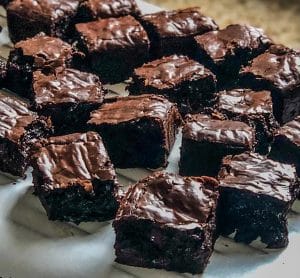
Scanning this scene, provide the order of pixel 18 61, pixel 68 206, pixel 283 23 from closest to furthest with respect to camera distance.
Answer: pixel 68 206 < pixel 18 61 < pixel 283 23

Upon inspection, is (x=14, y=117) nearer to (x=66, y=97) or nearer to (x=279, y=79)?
(x=66, y=97)

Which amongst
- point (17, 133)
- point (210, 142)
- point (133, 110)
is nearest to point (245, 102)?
point (210, 142)

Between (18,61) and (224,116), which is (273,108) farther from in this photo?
(18,61)

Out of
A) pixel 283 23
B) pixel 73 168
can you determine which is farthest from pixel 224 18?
pixel 73 168

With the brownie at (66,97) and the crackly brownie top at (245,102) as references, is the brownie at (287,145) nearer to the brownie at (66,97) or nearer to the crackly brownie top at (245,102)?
the crackly brownie top at (245,102)

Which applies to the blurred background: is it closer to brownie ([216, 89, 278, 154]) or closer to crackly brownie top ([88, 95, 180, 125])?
brownie ([216, 89, 278, 154])

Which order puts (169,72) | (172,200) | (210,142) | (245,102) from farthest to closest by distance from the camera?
(169,72), (245,102), (210,142), (172,200)

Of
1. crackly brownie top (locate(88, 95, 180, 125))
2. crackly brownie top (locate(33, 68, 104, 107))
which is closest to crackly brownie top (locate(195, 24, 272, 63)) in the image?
crackly brownie top (locate(88, 95, 180, 125))
